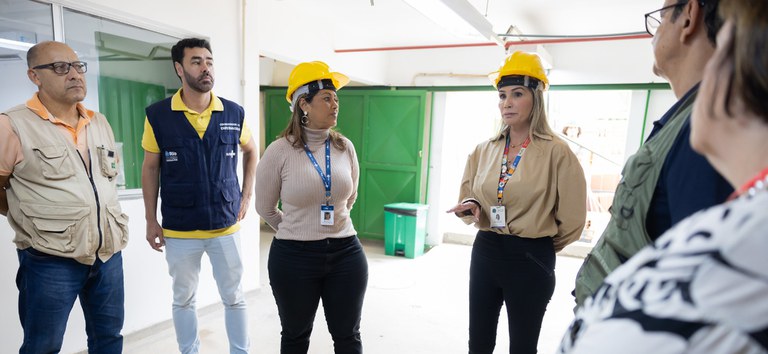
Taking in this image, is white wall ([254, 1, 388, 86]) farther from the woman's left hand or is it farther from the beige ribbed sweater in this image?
the woman's left hand

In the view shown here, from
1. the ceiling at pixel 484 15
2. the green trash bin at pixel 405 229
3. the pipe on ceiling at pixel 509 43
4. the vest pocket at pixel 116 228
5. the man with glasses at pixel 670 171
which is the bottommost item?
the green trash bin at pixel 405 229

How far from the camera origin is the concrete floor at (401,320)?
2.60 meters

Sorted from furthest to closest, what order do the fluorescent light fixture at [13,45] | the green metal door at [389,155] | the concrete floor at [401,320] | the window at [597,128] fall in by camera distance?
the window at [597,128]
the green metal door at [389,155]
the concrete floor at [401,320]
the fluorescent light fixture at [13,45]

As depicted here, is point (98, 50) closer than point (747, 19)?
No

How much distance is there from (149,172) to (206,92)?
498 mm

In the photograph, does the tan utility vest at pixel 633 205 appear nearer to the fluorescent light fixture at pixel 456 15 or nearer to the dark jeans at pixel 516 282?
the dark jeans at pixel 516 282

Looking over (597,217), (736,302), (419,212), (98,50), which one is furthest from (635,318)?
(597,217)

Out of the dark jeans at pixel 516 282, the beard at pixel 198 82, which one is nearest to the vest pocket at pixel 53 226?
the beard at pixel 198 82

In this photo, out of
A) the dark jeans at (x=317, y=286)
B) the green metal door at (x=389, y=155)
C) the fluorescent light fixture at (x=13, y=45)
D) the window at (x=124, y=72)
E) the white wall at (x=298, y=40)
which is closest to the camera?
the dark jeans at (x=317, y=286)

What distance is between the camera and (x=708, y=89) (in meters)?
0.47

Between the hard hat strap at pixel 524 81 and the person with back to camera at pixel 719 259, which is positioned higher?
the hard hat strap at pixel 524 81

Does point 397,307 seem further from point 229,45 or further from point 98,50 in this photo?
point 98,50

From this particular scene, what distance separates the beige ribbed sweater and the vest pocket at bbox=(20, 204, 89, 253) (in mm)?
718

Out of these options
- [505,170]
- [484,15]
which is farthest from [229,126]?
[484,15]
